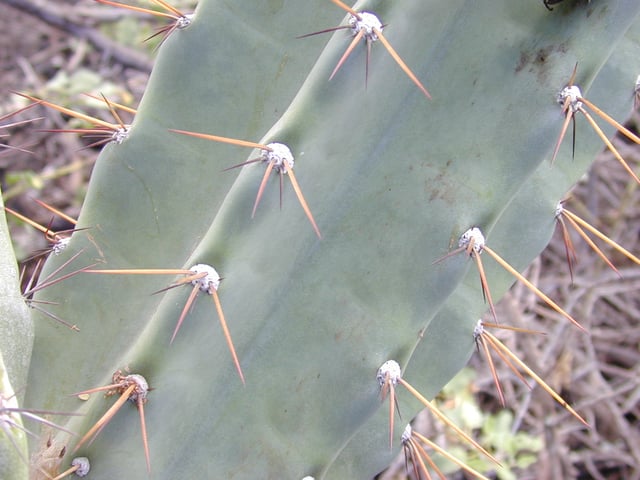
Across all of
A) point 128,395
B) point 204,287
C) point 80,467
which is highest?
point 204,287

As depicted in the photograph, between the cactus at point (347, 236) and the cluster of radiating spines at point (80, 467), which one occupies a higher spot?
the cactus at point (347, 236)

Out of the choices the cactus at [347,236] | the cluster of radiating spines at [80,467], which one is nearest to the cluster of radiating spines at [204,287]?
the cactus at [347,236]

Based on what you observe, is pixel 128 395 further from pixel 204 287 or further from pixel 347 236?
pixel 347 236

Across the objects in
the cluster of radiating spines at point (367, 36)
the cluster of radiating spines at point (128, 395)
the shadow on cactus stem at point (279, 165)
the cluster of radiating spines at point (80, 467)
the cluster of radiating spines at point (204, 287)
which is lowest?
the cluster of radiating spines at point (80, 467)

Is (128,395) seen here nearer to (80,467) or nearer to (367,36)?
(80,467)

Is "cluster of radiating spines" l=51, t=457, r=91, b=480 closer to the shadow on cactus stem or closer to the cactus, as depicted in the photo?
the cactus

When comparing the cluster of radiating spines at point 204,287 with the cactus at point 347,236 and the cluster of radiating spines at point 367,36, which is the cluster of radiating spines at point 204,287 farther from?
the cluster of radiating spines at point 367,36

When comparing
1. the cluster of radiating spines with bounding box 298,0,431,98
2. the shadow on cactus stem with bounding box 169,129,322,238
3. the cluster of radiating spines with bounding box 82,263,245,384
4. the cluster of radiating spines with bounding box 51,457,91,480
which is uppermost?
the cluster of radiating spines with bounding box 298,0,431,98

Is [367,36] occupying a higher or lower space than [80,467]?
higher

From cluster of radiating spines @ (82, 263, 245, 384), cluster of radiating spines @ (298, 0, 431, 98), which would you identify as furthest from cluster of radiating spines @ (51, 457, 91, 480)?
cluster of radiating spines @ (298, 0, 431, 98)

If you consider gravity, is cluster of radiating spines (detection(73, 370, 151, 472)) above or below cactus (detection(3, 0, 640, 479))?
below

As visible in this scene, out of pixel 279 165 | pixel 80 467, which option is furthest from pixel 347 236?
pixel 80 467

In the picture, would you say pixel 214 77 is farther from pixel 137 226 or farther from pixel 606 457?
pixel 606 457
